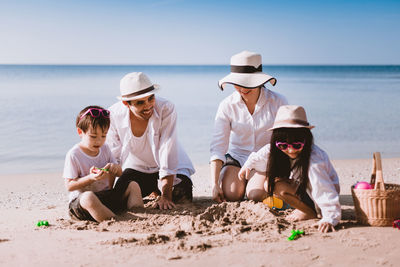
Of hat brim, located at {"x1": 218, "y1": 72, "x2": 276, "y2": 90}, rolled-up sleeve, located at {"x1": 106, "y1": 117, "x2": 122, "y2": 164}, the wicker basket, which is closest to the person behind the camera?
the wicker basket

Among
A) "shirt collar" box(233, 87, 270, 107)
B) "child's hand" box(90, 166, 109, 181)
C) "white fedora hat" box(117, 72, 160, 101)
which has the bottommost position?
→ "child's hand" box(90, 166, 109, 181)

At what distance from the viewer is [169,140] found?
465 centimetres

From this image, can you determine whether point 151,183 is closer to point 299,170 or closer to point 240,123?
point 240,123

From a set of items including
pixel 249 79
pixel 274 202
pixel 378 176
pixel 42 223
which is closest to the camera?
pixel 378 176

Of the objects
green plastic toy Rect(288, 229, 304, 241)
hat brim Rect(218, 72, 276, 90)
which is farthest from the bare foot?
hat brim Rect(218, 72, 276, 90)

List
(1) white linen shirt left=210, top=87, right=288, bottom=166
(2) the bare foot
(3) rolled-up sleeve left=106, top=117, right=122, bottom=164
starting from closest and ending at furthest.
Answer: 1. (2) the bare foot
2. (3) rolled-up sleeve left=106, top=117, right=122, bottom=164
3. (1) white linen shirt left=210, top=87, right=288, bottom=166

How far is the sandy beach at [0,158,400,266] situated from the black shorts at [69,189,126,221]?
7 cm

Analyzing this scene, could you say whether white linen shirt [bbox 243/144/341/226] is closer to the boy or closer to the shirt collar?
the shirt collar

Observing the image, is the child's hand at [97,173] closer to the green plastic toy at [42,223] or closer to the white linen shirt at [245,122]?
the green plastic toy at [42,223]

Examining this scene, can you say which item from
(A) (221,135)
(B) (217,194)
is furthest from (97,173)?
(A) (221,135)

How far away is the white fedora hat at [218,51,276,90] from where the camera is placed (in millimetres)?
4551

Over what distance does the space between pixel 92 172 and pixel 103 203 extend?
38 centimetres

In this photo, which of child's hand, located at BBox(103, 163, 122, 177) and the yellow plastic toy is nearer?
child's hand, located at BBox(103, 163, 122, 177)

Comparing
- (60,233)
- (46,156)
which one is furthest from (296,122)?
(46,156)
